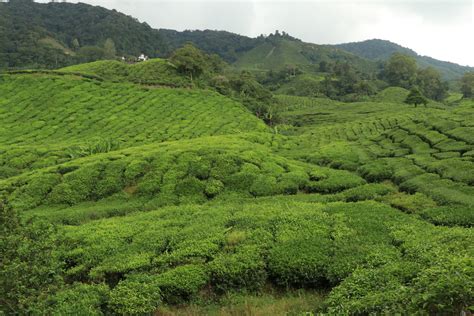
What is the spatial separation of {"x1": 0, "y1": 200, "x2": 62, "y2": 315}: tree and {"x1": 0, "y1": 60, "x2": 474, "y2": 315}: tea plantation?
7 cm

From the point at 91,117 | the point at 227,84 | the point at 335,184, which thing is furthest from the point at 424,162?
the point at 227,84

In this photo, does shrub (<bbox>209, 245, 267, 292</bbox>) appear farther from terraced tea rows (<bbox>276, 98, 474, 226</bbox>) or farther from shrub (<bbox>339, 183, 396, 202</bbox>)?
shrub (<bbox>339, 183, 396, 202</bbox>)

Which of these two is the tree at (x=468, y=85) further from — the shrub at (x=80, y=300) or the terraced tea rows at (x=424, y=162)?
the shrub at (x=80, y=300)

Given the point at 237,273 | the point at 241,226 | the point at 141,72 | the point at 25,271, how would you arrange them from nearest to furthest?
the point at 25,271 < the point at 237,273 < the point at 241,226 < the point at 141,72

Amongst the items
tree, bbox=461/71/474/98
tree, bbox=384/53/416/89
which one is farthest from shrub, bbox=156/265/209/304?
tree, bbox=384/53/416/89

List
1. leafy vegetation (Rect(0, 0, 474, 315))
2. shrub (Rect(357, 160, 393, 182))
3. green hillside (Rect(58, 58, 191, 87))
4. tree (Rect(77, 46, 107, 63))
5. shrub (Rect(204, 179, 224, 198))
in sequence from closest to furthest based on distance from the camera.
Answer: leafy vegetation (Rect(0, 0, 474, 315)), shrub (Rect(357, 160, 393, 182)), shrub (Rect(204, 179, 224, 198)), green hillside (Rect(58, 58, 191, 87)), tree (Rect(77, 46, 107, 63))

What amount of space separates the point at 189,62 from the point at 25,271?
69412 mm

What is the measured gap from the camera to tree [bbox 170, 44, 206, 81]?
2960 inches

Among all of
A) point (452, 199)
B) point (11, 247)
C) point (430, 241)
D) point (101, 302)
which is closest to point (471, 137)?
point (452, 199)

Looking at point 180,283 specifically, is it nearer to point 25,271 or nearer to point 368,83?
point 25,271

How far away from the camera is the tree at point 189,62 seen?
247 feet

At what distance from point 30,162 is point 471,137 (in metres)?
37.8

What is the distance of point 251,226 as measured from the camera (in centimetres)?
1538

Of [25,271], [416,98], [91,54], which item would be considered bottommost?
[25,271]
